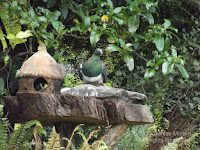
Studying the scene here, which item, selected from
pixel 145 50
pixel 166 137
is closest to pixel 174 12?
pixel 145 50

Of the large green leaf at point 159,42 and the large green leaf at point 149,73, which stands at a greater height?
the large green leaf at point 159,42

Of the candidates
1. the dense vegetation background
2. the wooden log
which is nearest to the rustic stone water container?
the wooden log

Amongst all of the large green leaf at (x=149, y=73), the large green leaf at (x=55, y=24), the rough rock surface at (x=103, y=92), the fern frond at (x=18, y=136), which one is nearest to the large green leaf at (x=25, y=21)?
the large green leaf at (x=55, y=24)

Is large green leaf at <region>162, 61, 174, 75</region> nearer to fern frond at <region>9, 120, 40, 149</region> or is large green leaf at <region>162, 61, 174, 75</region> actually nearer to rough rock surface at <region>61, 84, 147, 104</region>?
rough rock surface at <region>61, 84, 147, 104</region>

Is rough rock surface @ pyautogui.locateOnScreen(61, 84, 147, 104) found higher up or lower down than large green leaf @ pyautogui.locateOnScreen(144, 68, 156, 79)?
higher up

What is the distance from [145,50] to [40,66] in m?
3.33

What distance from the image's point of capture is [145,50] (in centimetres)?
610

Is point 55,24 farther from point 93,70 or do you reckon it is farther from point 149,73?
point 149,73

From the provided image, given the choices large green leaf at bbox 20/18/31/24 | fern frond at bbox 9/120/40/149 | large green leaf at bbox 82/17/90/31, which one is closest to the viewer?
fern frond at bbox 9/120/40/149

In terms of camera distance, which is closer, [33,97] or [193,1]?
[33,97]

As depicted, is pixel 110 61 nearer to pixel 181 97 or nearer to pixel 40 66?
pixel 181 97

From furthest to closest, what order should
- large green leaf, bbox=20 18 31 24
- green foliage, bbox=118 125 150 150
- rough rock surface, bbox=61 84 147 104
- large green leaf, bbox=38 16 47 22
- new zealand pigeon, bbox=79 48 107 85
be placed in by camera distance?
large green leaf, bbox=38 16 47 22 → large green leaf, bbox=20 18 31 24 → new zealand pigeon, bbox=79 48 107 85 → rough rock surface, bbox=61 84 147 104 → green foliage, bbox=118 125 150 150

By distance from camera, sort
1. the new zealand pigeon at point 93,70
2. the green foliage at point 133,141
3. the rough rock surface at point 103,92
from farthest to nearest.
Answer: the new zealand pigeon at point 93,70, the rough rock surface at point 103,92, the green foliage at point 133,141

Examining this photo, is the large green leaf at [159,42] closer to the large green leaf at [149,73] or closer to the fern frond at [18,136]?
the large green leaf at [149,73]
